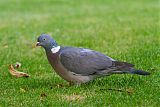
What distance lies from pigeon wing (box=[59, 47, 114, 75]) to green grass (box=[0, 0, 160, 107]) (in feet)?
0.75

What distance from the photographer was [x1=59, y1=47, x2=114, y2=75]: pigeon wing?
680 cm

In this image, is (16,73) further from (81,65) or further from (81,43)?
(81,43)

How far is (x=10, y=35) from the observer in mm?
12602

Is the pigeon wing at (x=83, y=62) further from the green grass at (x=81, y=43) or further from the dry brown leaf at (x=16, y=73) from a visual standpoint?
the dry brown leaf at (x=16, y=73)

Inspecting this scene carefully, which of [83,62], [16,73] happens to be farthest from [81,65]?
[16,73]

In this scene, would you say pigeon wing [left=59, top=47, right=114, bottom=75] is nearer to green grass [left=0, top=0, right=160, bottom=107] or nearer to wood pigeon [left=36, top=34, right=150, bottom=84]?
wood pigeon [left=36, top=34, right=150, bottom=84]

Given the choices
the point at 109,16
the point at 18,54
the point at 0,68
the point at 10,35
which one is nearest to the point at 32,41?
the point at 10,35

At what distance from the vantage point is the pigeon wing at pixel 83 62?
6805 mm

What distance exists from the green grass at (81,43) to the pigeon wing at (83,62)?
230 mm

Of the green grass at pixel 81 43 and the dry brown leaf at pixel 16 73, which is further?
the dry brown leaf at pixel 16 73

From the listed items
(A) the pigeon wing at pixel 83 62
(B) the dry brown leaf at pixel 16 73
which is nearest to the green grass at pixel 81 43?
(B) the dry brown leaf at pixel 16 73

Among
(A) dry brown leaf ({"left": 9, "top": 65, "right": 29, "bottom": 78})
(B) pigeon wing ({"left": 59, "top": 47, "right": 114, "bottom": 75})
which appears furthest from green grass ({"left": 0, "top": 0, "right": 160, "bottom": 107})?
(B) pigeon wing ({"left": 59, "top": 47, "right": 114, "bottom": 75})

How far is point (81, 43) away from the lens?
36.6ft

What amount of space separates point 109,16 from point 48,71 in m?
8.25
